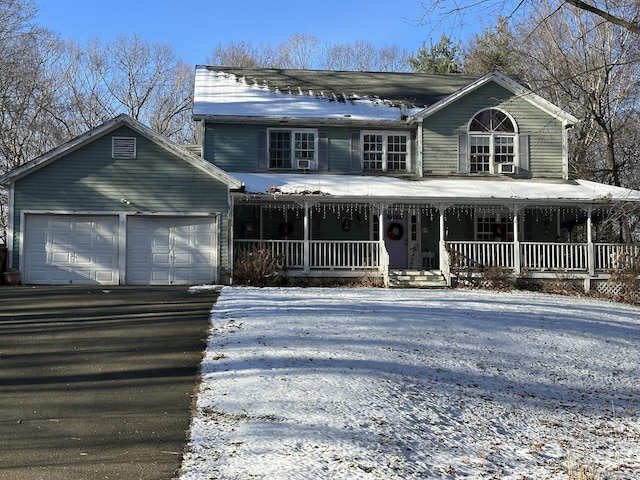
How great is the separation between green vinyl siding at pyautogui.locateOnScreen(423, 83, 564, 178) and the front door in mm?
1977

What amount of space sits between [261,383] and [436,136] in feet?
48.1

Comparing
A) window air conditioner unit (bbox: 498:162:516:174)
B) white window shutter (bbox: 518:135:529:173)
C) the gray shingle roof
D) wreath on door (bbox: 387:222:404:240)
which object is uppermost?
the gray shingle roof

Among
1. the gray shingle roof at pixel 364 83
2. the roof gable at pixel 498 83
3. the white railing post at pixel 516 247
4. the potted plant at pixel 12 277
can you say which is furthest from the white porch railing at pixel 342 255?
the potted plant at pixel 12 277

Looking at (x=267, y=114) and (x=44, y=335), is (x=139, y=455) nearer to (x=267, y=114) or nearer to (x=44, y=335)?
(x=44, y=335)

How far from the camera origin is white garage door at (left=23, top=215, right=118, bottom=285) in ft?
53.0

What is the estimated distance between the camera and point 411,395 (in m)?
6.87

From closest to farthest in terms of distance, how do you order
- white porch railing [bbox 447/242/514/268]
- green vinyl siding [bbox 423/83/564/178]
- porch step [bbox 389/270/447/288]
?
porch step [bbox 389/270/447/288] < white porch railing [bbox 447/242/514/268] < green vinyl siding [bbox 423/83/564/178]

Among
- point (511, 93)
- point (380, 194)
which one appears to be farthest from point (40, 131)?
point (511, 93)

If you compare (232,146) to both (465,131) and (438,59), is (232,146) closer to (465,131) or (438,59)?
(465,131)

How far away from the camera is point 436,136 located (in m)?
19.8

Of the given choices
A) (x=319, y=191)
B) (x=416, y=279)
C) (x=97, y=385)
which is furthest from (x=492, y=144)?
(x=97, y=385)

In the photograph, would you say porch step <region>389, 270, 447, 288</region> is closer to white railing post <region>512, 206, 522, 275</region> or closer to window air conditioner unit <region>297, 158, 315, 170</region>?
white railing post <region>512, 206, 522, 275</region>

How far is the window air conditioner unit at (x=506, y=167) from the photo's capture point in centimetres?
1966

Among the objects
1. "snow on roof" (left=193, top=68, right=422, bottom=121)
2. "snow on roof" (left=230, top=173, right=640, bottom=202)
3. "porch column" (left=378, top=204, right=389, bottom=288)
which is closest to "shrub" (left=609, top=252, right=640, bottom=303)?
"snow on roof" (left=230, top=173, right=640, bottom=202)
